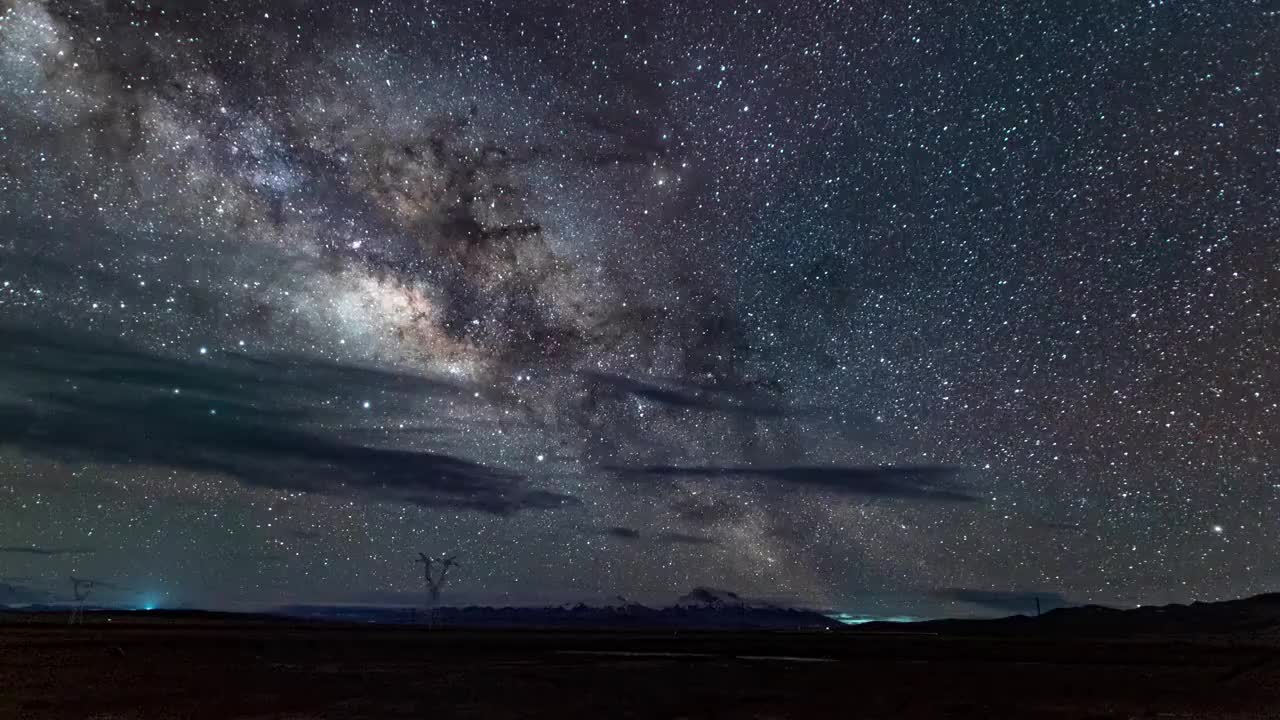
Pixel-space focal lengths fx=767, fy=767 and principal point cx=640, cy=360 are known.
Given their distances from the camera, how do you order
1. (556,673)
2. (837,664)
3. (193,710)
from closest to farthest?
1. (193,710)
2. (556,673)
3. (837,664)

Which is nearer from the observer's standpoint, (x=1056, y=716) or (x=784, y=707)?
(x=1056, y=716)

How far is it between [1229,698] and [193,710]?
45114mm

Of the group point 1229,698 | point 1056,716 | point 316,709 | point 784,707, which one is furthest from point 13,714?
point 1229,698

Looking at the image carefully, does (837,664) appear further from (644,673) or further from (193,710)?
(193,710)

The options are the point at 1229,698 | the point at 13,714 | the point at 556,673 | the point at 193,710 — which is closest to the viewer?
the point at 13,714

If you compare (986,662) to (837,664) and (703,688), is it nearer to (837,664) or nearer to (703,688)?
(837,664)

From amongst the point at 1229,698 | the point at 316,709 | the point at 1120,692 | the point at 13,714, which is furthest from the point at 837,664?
the point at 13,714

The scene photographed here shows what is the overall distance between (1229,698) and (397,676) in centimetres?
4120

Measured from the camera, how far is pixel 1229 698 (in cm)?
3581

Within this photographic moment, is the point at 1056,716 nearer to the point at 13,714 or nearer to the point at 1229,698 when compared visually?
the point at 1229,698

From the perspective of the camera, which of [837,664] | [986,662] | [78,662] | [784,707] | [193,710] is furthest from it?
[986,662]

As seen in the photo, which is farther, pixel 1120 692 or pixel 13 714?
pixel 1120 692

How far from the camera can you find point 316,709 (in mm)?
29219

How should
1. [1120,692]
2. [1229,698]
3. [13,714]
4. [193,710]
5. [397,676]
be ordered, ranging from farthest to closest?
[397,676] → [1120,692] → [1229,698] → [193,710] → [13,714]
